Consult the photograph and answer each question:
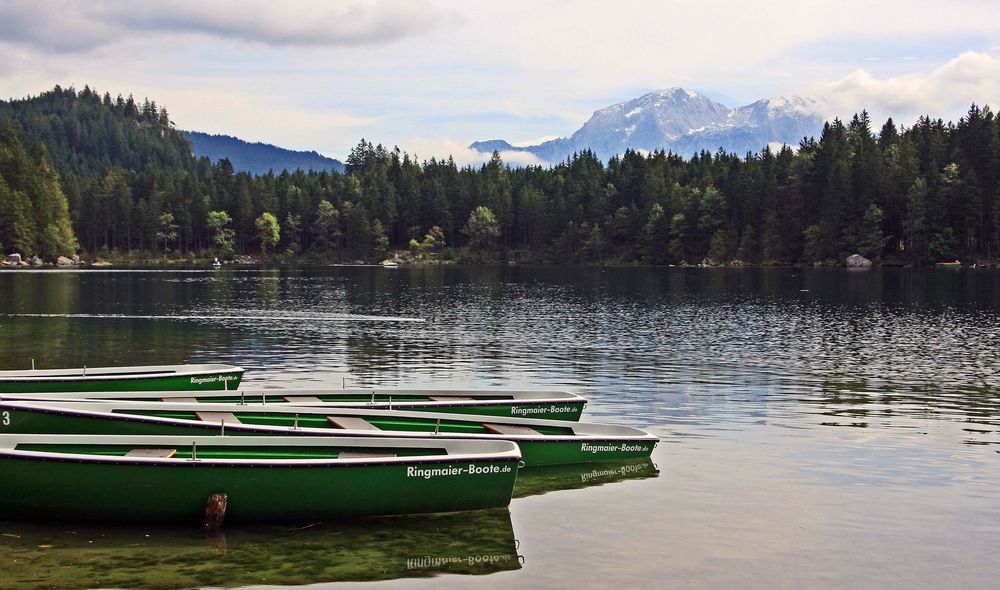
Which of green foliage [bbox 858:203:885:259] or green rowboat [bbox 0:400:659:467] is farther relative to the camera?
green foliage [bbox 858:203:885:259]

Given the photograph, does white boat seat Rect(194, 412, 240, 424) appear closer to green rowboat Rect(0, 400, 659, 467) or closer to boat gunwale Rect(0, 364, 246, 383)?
green rowboat Rect(0, 400, 659, 467)

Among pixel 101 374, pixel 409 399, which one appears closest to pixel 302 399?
pixel 409 399

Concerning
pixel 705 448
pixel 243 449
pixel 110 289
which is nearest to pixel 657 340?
pixel 705 448

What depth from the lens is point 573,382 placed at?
40.4 metres

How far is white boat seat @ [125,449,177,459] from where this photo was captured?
65.3 feet

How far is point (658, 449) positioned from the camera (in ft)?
88.3

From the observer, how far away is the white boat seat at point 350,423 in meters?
24.1

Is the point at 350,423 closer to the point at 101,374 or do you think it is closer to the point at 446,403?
the point at 446,403

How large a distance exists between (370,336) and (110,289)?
203ft

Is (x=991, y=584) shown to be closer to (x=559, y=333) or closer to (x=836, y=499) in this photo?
(x=836, y=499)

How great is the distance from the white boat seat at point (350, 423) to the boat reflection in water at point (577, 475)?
4.07m

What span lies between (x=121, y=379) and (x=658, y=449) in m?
17.1

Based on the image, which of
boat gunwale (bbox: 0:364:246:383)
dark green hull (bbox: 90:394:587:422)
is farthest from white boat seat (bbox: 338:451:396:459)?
boat gunwale (bbox: 0:364:246:383)

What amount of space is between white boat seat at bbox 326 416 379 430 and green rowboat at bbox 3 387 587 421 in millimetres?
653
